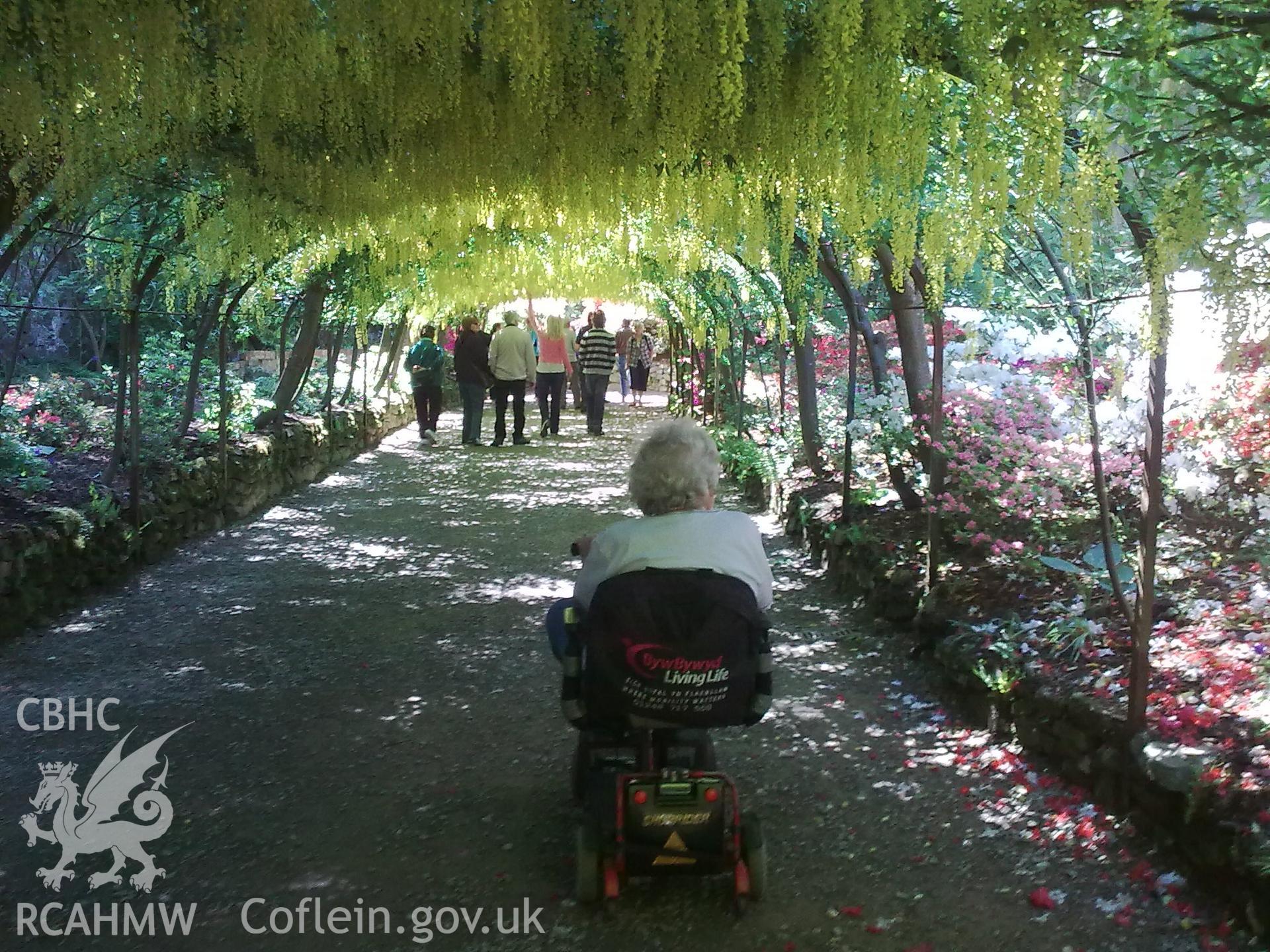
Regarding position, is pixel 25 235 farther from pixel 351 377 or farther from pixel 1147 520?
pixel 351 377

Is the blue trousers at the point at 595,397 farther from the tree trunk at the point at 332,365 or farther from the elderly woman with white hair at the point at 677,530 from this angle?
the elderly woman with white hair at the point at 677,530

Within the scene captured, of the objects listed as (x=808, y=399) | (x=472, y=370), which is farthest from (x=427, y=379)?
(x=808, y=399)

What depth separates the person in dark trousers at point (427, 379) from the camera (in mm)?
12508

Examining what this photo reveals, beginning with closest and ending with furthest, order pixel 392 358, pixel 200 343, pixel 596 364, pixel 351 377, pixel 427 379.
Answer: pixel 200 343, pixel 351 377, pixel 427 379, pixel 596 364, pixel 392 358

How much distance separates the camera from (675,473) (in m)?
2.52

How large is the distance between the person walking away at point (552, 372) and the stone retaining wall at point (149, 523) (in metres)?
3.10

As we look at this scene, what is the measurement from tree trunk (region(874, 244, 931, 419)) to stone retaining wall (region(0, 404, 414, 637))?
12.9ft

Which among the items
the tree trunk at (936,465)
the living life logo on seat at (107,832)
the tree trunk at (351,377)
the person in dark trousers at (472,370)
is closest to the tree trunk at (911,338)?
the tree trunk at (936,465)

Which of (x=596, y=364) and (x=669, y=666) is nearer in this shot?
(x=669, y=666)

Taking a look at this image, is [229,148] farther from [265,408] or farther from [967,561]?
[265,408]

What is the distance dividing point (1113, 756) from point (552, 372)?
414 inches

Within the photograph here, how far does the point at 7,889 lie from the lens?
A: 2521 mm

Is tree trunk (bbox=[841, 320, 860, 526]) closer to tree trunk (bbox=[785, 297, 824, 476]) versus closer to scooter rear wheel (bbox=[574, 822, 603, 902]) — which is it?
tree trunk (bbox=[785, 297, 824, 476])

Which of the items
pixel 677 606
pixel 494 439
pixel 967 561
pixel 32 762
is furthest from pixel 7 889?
pixel 494 439
